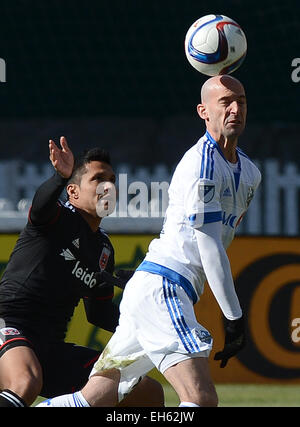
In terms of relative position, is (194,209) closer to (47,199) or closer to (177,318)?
(177,318)

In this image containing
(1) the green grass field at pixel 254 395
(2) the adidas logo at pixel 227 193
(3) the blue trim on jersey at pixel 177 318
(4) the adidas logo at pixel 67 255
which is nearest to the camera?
(3) the blue trim on jersey at pixel 177 318

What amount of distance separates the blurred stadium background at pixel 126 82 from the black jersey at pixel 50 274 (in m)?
5.79

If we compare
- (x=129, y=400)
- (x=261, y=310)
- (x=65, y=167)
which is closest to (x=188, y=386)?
(x=129, y=400)

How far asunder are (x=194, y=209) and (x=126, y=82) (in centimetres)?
836

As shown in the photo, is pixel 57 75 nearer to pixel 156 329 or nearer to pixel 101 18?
pixel 101 18

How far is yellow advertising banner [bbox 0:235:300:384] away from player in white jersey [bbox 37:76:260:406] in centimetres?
362

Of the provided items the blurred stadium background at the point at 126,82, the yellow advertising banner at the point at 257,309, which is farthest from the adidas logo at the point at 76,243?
the blurred stadium background at the point at 126,82

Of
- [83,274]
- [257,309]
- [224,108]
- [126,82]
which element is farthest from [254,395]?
[126,82]

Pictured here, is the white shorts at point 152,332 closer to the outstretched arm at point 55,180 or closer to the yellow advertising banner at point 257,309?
the outstretched arm at point 55,180

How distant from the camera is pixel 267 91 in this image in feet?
41.7

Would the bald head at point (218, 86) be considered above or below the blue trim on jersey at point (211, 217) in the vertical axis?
above

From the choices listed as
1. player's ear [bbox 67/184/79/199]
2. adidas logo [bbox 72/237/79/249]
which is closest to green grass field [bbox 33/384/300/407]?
adidas logo [bbox 72/237/79/249]

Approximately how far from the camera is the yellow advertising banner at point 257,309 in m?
8.52

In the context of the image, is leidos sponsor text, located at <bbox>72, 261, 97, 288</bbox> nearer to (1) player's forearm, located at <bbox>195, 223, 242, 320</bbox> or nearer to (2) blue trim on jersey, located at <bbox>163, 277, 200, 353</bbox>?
(2) blue trim on jersey, located at <bbox>163, 277, 200, 353</bbox>
